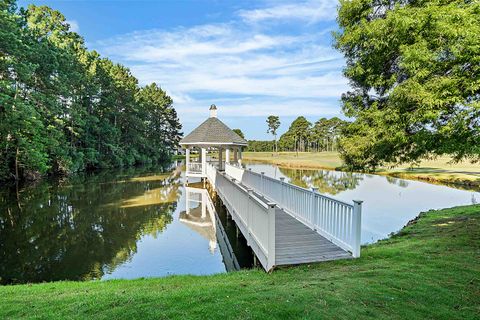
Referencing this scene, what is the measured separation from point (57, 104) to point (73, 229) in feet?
60.9

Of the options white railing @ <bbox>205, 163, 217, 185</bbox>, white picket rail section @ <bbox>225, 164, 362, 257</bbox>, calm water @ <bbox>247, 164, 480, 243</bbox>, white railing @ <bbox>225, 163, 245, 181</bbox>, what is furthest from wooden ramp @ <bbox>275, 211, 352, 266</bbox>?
white railing @ <bbox>205, 163, 217, 185</bbox>

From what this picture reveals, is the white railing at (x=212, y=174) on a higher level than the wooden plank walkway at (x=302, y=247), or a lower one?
higher

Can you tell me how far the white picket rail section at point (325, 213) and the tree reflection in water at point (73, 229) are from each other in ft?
15.6

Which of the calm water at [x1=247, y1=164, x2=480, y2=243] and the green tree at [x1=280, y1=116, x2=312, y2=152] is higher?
the green tree at [x1=280, y1=116, x2=312, y2=152]

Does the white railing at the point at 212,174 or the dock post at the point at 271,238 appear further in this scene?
the white railing at the point at 212,174

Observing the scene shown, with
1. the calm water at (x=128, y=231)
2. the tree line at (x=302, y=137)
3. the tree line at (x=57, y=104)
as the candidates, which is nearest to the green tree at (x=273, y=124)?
the tree line at (x=302, y=137)

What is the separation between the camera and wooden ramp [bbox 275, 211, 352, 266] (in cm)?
562

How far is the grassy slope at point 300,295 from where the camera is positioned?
354cm

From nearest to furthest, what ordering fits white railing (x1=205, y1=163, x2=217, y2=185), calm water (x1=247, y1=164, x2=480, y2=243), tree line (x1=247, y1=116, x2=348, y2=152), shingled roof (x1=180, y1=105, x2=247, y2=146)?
calm water (x1=247, y1=164, x2=480, y2=243) < white railing (x1=205, y1=163, x2=217, y2=185) < shingled roof (x1=180, y1=105, x2=247, y2=146) < tree line (x1=247, y1=116, x2=348, y2=152)

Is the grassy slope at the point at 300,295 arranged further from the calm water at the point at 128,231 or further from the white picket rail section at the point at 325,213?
the calm water at the point at 128,231

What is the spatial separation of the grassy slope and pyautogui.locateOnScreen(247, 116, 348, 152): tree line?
84107 mm

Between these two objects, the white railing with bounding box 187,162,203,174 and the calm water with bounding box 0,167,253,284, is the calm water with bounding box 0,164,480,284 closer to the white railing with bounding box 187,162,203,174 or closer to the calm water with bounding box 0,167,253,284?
the calm water with bounding box 0,167,253,284

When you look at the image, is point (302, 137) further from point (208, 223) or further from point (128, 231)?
point (128, 231)

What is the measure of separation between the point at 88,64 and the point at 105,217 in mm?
30562
